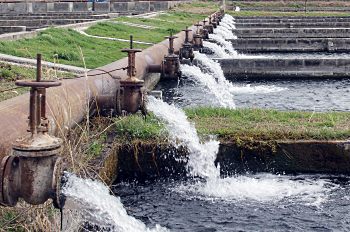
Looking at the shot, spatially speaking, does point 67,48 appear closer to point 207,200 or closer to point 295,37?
point 207,200

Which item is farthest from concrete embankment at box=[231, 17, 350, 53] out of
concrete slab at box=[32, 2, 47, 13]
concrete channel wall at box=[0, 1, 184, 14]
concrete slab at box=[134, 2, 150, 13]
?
concrete slab at box=[32, 2, 47, 13]

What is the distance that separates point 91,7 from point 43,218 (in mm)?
49961

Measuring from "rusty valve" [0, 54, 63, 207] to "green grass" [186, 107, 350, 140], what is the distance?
179 inches

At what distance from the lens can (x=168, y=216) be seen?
718 cm

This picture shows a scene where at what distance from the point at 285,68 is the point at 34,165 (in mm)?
16010

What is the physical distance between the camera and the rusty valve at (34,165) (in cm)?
446

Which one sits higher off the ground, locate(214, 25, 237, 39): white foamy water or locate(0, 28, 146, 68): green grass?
locate(0, 28, 146, 68): green grass

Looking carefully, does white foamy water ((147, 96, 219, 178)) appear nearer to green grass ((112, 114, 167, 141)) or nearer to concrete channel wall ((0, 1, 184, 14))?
green grass ((112, 114, 167, 141))

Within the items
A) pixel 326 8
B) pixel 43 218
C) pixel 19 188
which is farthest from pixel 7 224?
pixel 326 8

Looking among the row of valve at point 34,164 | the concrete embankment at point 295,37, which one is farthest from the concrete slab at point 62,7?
the row of valve at point 34,164

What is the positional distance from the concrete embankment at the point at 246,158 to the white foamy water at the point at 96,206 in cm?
221

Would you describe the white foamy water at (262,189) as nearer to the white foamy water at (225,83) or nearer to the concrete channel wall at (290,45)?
the white foamy water at (225,83)

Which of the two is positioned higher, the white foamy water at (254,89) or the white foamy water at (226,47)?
the white foamy water at (226,47)

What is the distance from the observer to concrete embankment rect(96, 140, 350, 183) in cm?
860
